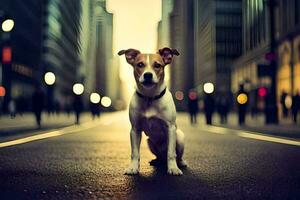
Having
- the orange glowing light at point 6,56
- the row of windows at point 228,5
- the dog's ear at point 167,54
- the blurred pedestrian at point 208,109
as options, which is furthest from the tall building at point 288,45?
the row of windows at point 228,5

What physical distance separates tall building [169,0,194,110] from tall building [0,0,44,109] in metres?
72.9

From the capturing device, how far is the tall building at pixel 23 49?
5109 cm

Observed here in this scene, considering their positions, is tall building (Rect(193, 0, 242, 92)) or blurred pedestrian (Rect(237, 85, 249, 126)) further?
tall building (Rect(193, 0, 242, 92))

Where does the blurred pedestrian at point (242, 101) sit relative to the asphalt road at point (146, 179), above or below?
above

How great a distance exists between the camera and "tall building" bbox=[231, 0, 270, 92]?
50.4 m

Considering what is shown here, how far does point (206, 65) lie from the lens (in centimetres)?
9625

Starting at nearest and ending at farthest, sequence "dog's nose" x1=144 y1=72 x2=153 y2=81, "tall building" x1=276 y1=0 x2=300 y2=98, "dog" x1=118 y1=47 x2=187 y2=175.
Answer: "dog's nose" x1=144 y1=72 x2=153 y2=81 < "dog" x1=118 y1=47 x2=187 y2=175 < "tall building" x1=276 y1=0 x2=300 y2=98

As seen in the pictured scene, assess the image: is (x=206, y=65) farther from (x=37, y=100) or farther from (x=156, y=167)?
(x=156, y=167)

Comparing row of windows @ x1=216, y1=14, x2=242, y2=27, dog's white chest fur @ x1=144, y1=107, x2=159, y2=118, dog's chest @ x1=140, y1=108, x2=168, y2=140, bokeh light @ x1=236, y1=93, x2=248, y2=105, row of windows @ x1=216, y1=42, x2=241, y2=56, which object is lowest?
dog's chest @ x1=140, y1=108, x2=168, y2=140

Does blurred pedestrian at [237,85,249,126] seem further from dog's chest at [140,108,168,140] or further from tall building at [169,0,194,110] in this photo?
tall building at [169,0,194,110]

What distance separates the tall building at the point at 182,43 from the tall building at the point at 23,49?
72.9m

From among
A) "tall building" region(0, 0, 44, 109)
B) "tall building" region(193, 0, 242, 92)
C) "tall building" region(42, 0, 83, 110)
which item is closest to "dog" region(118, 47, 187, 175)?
"tall building" region(0, 0, 44, 109)

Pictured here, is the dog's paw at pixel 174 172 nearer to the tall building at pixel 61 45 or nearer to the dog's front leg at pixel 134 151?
the dog's front leg at pixel 134 151

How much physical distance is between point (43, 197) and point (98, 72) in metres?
190
